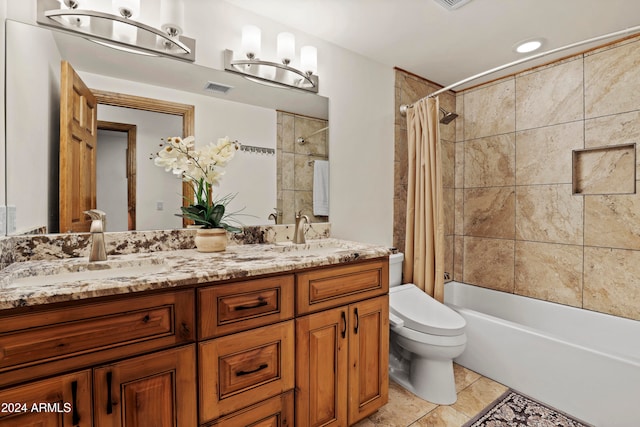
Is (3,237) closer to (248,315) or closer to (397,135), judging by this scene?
(248,315)

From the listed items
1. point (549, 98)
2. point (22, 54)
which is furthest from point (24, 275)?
point (549, 98)

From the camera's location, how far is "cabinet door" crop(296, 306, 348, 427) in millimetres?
1276

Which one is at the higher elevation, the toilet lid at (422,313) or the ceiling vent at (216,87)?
the ceiling vent at (216,87)

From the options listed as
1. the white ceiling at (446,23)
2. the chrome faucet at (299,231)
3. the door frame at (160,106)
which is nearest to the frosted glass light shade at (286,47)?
the white ceiling at (446,23)

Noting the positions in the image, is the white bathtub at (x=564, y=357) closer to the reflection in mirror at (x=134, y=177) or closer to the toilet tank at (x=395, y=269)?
the toilet tank at (x=395, y=269)

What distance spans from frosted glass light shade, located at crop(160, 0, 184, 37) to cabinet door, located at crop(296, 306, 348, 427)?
152 cm

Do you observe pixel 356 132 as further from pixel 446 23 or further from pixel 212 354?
pixel 212 354

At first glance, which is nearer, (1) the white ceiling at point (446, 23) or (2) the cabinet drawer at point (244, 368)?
(2) the cabinet drawer at point (244, 368)

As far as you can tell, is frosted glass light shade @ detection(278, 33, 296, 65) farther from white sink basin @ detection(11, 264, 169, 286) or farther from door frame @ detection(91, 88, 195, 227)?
white sink basin @ detection(11, 264, 169, 286)

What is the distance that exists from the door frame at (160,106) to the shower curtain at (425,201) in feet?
5.19

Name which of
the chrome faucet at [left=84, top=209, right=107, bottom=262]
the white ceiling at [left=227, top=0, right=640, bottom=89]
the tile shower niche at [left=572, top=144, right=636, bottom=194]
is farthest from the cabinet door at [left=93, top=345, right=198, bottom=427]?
the tile shower niche at [left=572, top=144, right=636, bottom=194]

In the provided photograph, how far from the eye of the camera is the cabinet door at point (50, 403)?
0.78 m

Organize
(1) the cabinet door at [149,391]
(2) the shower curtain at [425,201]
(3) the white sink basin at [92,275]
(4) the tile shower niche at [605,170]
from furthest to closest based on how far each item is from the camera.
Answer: (2) the shower curtain at [425,201] < (4) the tile shower niche at [605,170] < (3) the white sink basin at [92,275] < (1) the cabinet door at [149,391]

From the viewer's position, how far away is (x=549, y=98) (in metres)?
2.37
